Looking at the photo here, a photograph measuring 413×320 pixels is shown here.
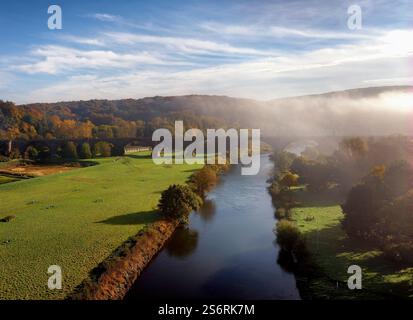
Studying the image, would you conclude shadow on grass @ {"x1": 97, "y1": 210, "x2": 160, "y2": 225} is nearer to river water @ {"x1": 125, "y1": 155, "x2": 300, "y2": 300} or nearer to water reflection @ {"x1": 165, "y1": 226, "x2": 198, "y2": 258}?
water reflection @ {"x1": 165, "y1": 226, "x2": 198, "y2": 258}

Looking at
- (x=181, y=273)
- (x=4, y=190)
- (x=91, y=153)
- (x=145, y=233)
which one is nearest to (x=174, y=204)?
(x=145, y=233)

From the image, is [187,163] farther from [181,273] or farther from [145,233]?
[181,273]

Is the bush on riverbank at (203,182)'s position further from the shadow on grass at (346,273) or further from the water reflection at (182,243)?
the shadow on grass at (346,273)

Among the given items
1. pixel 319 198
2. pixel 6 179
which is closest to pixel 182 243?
pixel 319 198

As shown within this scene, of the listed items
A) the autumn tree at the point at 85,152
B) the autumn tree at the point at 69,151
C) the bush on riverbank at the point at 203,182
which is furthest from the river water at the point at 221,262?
the autumn tree at the point at 69,151

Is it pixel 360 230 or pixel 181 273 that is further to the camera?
pixel 360 230

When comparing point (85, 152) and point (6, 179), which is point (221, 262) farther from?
point (85, 152)
